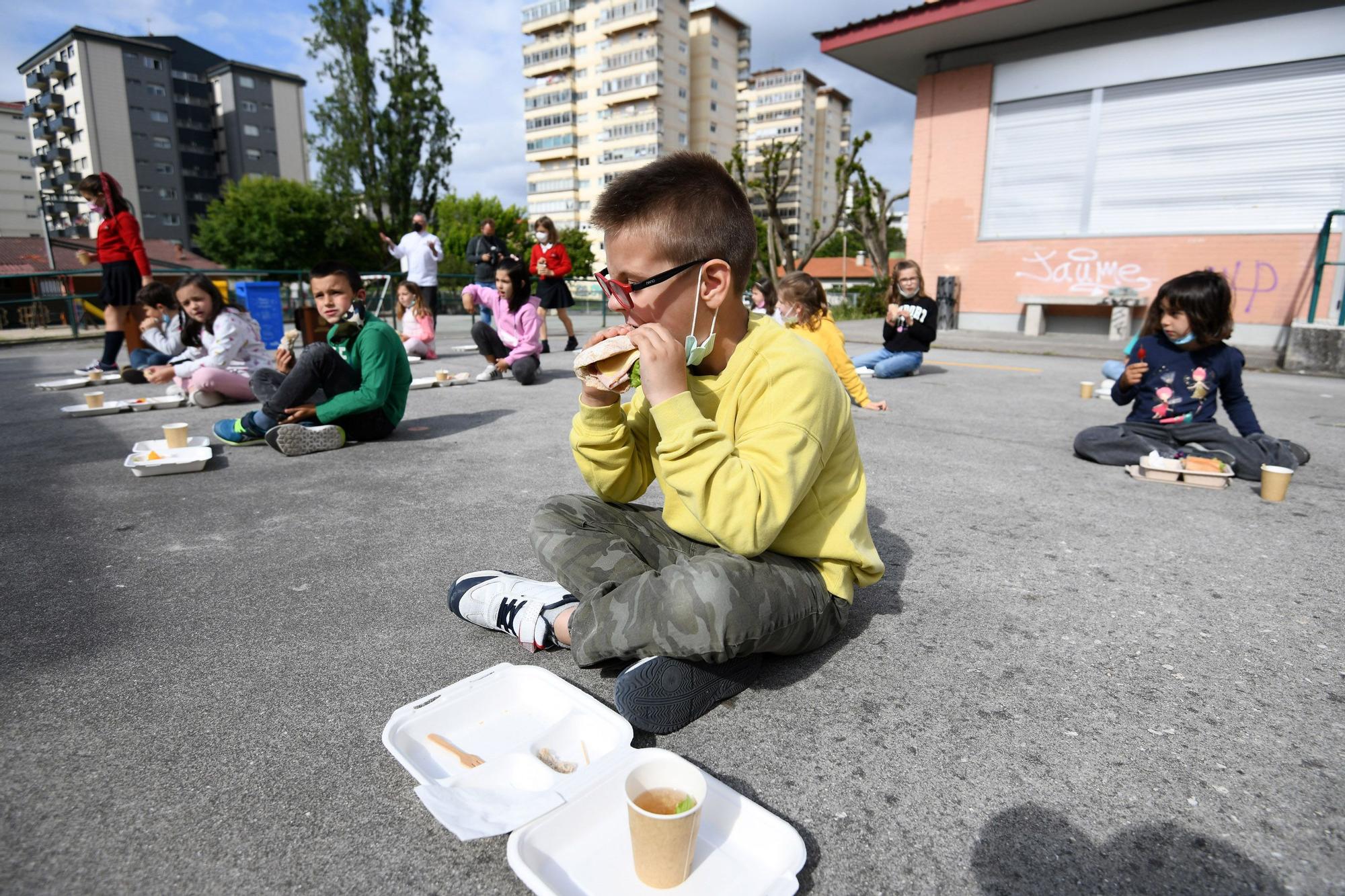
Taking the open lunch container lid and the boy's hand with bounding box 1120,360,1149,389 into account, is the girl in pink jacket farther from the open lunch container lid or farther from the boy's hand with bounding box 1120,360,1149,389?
the open lunch container lid

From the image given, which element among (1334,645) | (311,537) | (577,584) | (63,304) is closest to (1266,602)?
(1334,645)

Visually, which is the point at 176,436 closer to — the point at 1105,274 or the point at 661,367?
the point at 661,367

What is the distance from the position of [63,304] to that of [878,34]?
16.5 metres

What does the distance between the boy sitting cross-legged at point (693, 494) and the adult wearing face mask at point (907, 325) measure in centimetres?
614

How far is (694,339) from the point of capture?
188 centimetres

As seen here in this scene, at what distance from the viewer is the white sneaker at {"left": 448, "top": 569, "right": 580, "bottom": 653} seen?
6.72 feet

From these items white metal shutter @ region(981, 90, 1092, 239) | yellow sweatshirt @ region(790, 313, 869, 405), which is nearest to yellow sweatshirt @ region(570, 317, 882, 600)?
yellow sweatshirt @ region(790, 313, 869, 405)

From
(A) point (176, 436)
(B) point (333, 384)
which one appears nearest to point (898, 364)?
(B) point (333, 384)

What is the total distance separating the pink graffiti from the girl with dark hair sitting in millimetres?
11080

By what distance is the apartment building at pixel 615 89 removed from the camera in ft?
215

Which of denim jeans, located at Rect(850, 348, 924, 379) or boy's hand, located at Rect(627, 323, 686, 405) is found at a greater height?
boy's hand, located at Rect(627, 323, 686, 405)

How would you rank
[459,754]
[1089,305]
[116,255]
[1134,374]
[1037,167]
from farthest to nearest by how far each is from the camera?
[1037,167], [1089,305], [116,255], [1134,374], [459,754]

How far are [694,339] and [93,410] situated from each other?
6.05 meters

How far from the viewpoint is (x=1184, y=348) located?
4180mm
